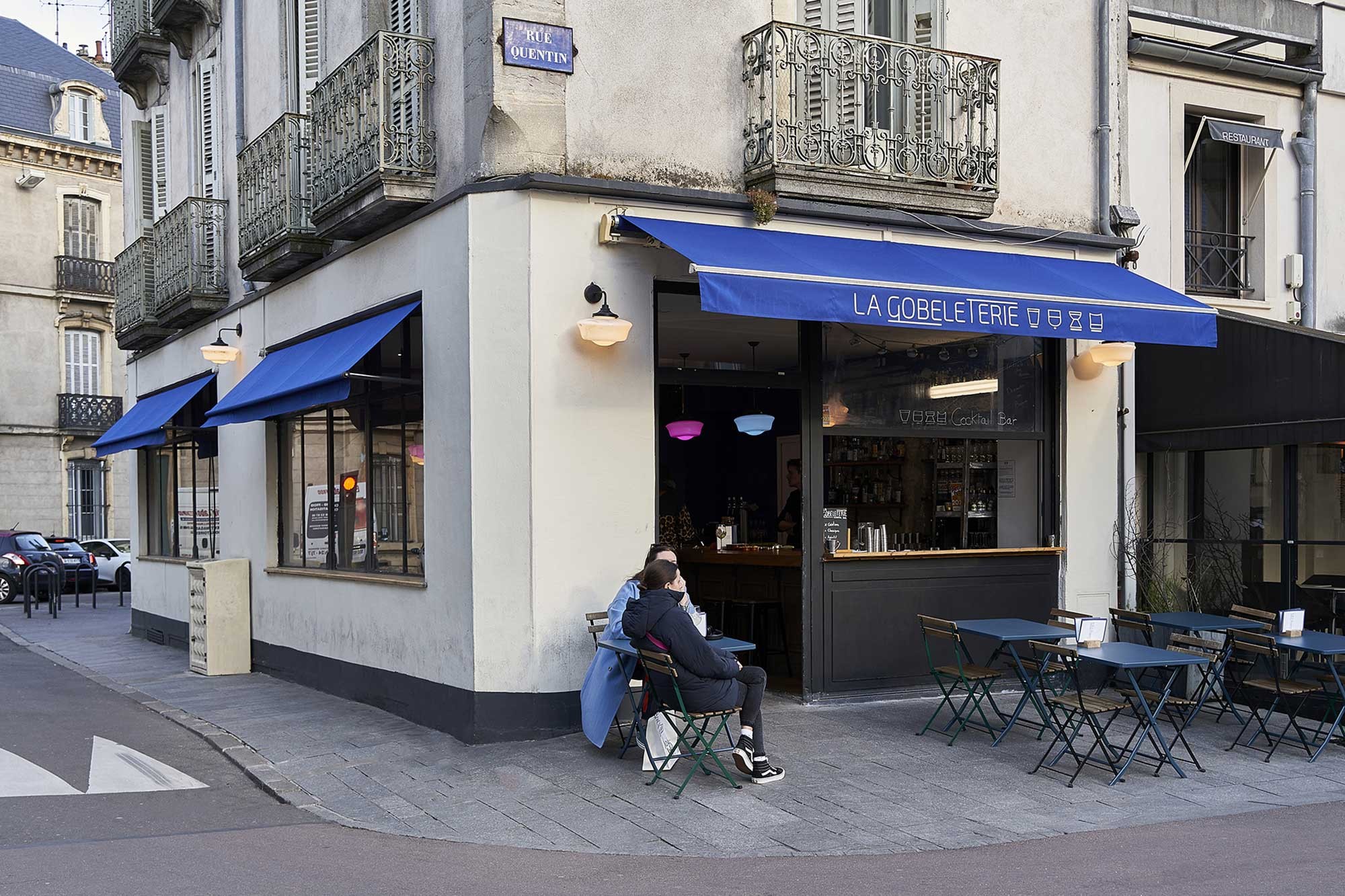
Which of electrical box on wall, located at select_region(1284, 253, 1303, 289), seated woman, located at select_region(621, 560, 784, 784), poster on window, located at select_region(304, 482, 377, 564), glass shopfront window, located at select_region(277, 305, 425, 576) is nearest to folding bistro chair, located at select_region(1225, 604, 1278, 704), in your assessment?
seated woman, located at select_region(621, 560, 784, 784)

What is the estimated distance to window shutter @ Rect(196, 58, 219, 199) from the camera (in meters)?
15.2

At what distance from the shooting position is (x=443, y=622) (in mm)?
9602

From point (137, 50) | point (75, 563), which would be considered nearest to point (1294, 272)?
point (137, 50)

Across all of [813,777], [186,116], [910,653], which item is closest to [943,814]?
[813,777]

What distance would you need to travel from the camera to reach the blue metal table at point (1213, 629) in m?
9.13

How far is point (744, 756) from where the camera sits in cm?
793

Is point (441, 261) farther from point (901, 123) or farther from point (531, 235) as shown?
point (901, 123)

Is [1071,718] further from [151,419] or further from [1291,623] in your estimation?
[151,419]

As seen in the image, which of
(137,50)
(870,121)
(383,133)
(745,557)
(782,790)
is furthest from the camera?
(137,50)

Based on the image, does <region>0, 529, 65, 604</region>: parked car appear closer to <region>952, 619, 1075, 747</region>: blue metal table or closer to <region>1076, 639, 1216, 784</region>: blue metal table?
<region>952, 619, 1075, 747</region>: blue metal table

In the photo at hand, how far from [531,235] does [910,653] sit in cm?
453

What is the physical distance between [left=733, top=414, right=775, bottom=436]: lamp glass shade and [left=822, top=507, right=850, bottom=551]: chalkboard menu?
149 inches

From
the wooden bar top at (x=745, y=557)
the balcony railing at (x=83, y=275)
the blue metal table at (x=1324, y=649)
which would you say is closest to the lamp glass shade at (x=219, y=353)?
the wooden bar top at (x=745, y=557)

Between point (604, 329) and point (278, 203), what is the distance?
466 centimetres
